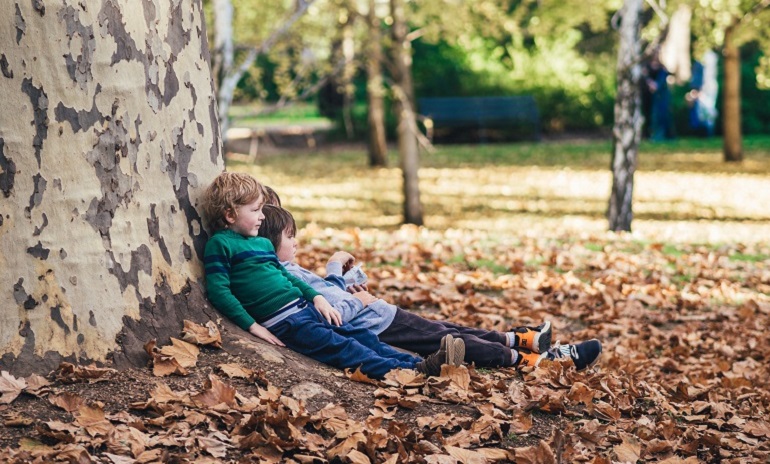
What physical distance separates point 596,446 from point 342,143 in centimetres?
2308

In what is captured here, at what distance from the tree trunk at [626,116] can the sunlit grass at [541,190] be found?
0.56 meters

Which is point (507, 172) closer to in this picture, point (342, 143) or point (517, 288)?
point (342, 143)

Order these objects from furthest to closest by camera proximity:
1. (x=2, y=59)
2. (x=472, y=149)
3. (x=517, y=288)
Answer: (x=472, y=149)
(x=517, y=288)
(x=2, y=59)

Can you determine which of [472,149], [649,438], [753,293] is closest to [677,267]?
[753,293]

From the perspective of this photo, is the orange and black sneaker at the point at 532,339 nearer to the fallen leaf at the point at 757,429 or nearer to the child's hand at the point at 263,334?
the fallen leaf at the point at 757,429

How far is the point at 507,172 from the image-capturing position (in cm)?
1952

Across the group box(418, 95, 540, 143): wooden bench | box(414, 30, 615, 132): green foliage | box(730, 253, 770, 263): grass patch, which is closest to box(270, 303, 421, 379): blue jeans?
box(730, 253, 770, 263): grass patch

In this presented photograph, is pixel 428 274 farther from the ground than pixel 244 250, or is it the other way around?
pixel 244 250

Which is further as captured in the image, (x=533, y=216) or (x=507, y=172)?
(x=507, y=172)

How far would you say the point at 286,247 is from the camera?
4.66 m

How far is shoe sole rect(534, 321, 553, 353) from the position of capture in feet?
15.8

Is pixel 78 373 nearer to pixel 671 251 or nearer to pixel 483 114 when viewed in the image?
pixel 671 251

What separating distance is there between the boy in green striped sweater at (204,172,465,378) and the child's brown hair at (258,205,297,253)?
207 millimetres

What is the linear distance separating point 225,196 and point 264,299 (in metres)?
0.53
